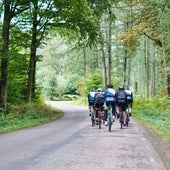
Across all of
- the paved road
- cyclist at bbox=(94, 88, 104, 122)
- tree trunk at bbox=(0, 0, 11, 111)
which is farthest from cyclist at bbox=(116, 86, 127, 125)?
tree trunk at bbox=(0, 0, 11, 111)

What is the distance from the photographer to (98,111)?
19.9 m

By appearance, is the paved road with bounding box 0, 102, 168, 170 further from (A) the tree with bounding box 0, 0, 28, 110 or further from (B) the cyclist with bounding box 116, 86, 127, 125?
(A) the tree with bounding box 0, 0, 28, 110

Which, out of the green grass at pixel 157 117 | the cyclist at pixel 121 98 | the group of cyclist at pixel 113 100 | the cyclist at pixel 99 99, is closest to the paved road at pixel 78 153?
the green grass at pixel 157 117

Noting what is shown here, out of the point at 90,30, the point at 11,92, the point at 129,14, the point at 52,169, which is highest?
the point at 129,14

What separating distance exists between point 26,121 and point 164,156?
41.0 ft

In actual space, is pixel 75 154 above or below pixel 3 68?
below

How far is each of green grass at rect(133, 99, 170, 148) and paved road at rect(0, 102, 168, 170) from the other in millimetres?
1923

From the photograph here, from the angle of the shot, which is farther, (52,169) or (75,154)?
(75,154)

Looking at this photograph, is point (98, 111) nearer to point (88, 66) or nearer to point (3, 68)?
point (3, 68)

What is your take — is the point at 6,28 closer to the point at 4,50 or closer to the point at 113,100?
the point at 4,50

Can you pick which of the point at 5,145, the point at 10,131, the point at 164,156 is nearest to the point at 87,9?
the point at 10,131

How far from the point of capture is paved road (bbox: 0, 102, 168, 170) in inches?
360

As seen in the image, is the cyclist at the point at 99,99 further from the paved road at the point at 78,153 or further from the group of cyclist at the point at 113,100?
the paved road at the point at 78,153

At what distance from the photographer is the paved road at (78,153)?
30.0ft
